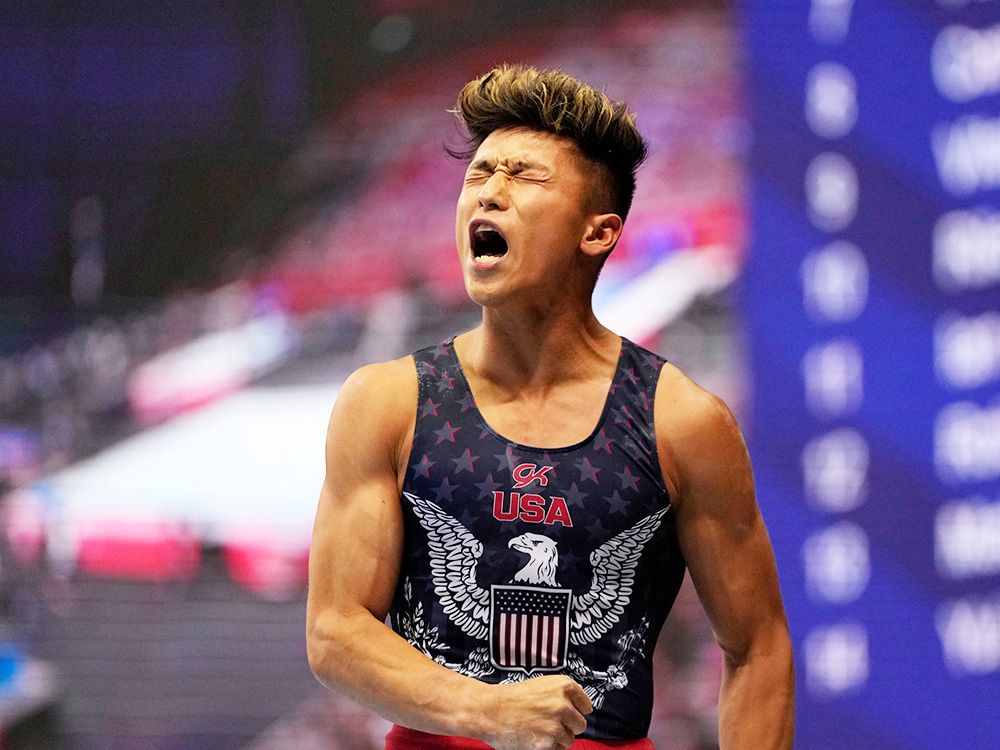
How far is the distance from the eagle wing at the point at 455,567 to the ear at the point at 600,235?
0.51 meters

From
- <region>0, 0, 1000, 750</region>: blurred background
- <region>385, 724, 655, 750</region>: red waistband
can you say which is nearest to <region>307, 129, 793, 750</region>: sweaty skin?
<region>385, 724, 655, 750</region>: red waistband

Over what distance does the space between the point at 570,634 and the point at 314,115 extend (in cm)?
291

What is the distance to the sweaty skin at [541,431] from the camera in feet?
5.66

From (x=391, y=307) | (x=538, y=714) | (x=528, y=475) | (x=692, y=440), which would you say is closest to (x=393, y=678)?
(x=538, y=714)

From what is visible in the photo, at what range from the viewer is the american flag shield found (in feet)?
5.55

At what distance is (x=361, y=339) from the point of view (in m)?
4.08

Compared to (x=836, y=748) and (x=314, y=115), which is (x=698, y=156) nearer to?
(x=314, y=115)

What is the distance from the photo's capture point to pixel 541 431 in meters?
1.78

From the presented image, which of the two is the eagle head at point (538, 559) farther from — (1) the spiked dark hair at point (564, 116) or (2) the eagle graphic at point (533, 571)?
(1) the spiked dark hair at point (564, 116)

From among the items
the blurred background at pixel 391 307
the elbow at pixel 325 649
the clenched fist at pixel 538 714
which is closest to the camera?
the clenched fist at pixel 538 714

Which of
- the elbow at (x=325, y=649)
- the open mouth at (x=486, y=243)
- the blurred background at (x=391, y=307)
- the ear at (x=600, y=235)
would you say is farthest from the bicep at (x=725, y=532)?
the blurred background at (x=391, y=307)

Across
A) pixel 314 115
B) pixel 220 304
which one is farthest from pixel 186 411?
pixel 314 115

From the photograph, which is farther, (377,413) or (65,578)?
(65,578)

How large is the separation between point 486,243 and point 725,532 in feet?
2.02
